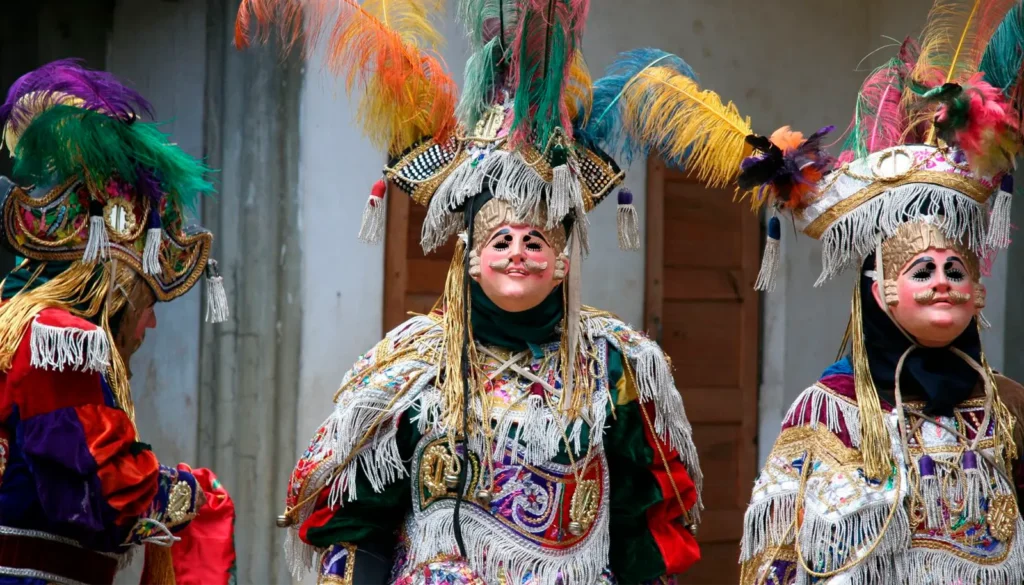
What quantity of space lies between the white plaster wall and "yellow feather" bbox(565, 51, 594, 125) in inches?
95.4

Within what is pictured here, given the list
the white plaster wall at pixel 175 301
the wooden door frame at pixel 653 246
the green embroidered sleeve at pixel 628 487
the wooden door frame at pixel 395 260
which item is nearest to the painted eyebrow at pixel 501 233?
the green embroidered sleeve at pixel 628 487

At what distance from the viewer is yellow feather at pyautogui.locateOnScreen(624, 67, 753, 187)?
12.8ft

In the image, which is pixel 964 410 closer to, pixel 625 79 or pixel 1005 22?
pixel 1005 22

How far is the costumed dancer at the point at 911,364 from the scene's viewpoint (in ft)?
12.0

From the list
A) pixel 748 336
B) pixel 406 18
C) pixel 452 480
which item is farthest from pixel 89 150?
pixel 748 336

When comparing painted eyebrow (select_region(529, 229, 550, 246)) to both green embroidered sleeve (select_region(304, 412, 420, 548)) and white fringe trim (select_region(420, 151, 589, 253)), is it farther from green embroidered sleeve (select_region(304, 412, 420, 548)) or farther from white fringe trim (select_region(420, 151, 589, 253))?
green embroidered sleeve (select_region(304, 412, 420, 548))

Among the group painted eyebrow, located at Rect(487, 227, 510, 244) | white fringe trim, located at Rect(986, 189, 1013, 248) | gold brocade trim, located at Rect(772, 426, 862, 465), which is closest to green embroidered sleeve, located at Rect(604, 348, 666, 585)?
gold brocade trim, located at Rect(772, 426, 862, 465)

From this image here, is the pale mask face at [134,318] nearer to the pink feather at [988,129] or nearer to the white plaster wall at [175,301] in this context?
the white plaster wall at [175,301]

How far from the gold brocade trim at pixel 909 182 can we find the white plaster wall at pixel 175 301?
297 centimetres

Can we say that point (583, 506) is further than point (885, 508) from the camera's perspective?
Yes

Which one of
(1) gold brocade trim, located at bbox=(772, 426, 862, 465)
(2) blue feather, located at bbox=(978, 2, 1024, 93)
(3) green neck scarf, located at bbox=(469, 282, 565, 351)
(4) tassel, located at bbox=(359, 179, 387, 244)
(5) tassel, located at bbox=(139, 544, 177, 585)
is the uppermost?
(2) blue feather, located at bbox=(978, 2, 1024, 93)

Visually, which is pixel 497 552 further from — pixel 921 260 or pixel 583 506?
pixel 921 260

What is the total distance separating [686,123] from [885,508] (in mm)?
1080

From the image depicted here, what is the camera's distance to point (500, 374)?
3.89 m
